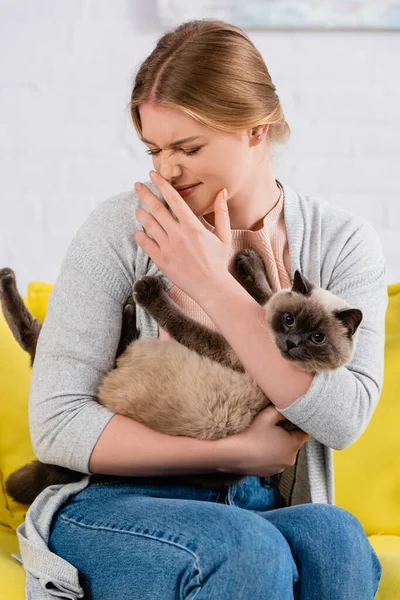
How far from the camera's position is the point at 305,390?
131 centimetres

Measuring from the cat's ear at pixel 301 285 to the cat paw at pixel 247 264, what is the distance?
0.17m

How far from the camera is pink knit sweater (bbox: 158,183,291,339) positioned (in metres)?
1.50

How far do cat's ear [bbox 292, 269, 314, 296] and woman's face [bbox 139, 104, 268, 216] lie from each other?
9.9 inches

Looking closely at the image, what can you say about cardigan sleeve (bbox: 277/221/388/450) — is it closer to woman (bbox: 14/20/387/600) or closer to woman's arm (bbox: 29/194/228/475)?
woman (bbox: 14/20/387/600)

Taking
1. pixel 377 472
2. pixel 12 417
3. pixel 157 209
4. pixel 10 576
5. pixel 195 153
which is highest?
pixel 195 153

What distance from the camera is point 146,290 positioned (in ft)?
4.75

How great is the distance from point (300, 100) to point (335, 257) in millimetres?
1074

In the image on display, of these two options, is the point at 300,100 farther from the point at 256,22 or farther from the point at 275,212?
the point at 275,212

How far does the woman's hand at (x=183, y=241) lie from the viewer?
1.38 meters

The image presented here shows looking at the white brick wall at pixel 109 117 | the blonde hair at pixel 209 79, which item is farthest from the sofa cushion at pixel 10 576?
the white brick wall at pixel 109 117

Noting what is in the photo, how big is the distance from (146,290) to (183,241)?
13 centimetres

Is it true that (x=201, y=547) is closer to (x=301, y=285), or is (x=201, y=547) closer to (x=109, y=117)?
(x=301, y=285)

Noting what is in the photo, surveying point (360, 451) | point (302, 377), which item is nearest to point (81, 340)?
point (302, 377)

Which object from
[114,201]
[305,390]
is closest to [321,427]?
[305,390]
